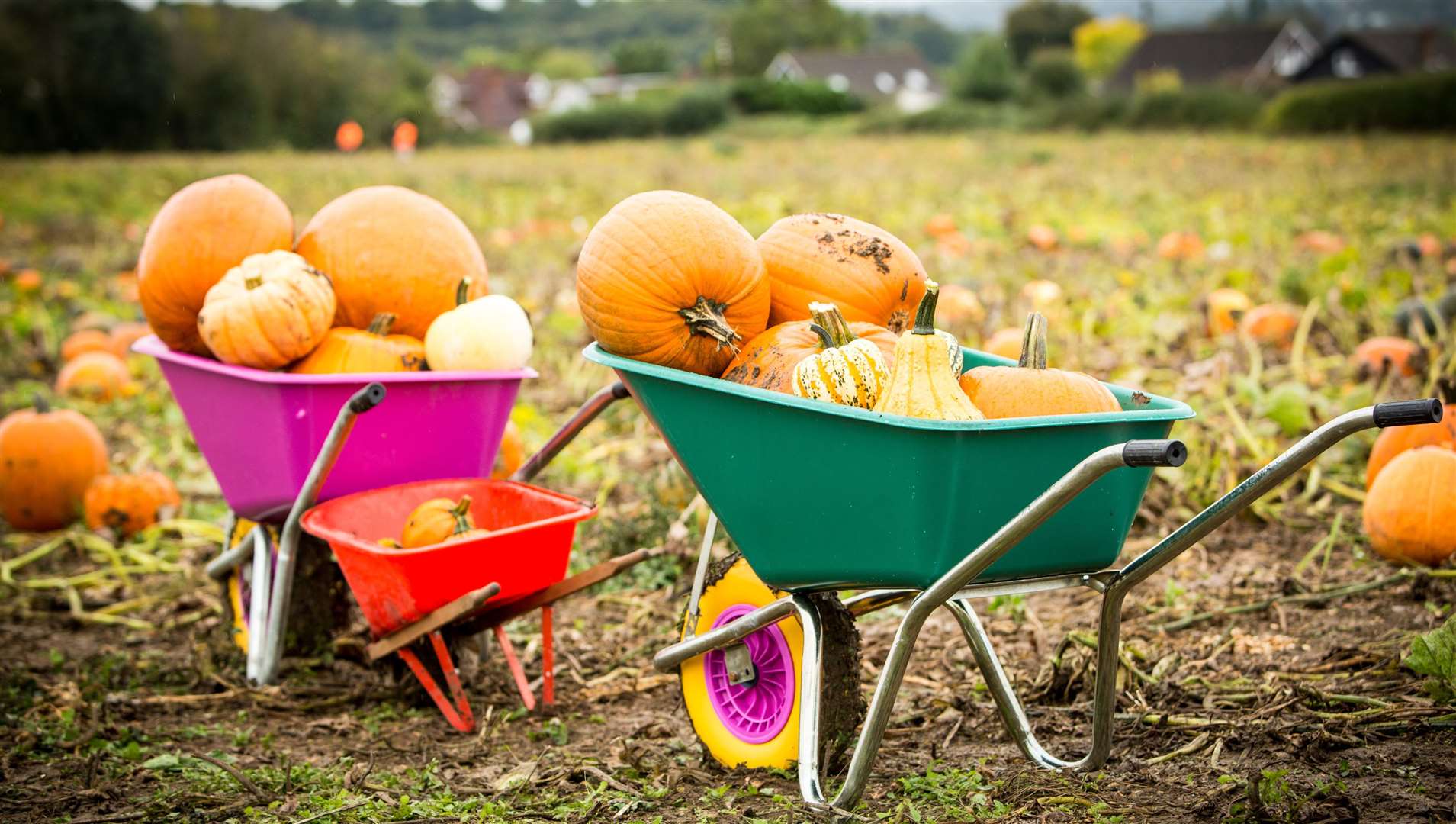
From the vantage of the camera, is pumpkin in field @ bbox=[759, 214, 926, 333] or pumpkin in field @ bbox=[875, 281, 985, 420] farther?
pumpkin in field @ bbox=[759, 214, 926, 333]

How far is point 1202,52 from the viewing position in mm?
59531

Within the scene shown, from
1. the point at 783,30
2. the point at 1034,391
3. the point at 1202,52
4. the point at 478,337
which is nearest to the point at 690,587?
the point at 478,337

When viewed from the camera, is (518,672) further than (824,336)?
Yes

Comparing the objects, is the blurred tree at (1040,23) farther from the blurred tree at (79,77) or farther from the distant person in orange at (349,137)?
the blurred tree at (79,77)

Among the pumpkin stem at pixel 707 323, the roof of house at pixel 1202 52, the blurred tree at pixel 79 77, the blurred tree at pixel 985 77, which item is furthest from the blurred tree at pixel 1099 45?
the pumpkin stem at pixel 707 323

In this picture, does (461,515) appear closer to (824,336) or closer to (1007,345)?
(824,336)

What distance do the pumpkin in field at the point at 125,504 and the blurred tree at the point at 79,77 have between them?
25.7 metres

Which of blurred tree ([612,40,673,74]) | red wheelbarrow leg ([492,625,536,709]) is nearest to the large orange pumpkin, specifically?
red wheelbarrow leg ([492,625,536,709])

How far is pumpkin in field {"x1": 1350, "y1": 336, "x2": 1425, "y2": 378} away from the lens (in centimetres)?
461

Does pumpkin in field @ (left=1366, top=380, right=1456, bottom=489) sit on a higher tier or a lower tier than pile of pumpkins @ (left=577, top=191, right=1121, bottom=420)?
lower

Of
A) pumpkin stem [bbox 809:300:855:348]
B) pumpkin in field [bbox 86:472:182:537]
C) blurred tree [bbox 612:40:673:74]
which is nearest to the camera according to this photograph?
pumpkin stem [bbox 809:300:855:348]

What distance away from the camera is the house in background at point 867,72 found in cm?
6812

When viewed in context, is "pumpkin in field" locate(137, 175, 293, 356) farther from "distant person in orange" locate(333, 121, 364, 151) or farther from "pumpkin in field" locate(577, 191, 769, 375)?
"distant person in orange" locate(333, 121, 364, 151)

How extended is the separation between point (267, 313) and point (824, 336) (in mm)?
1456
